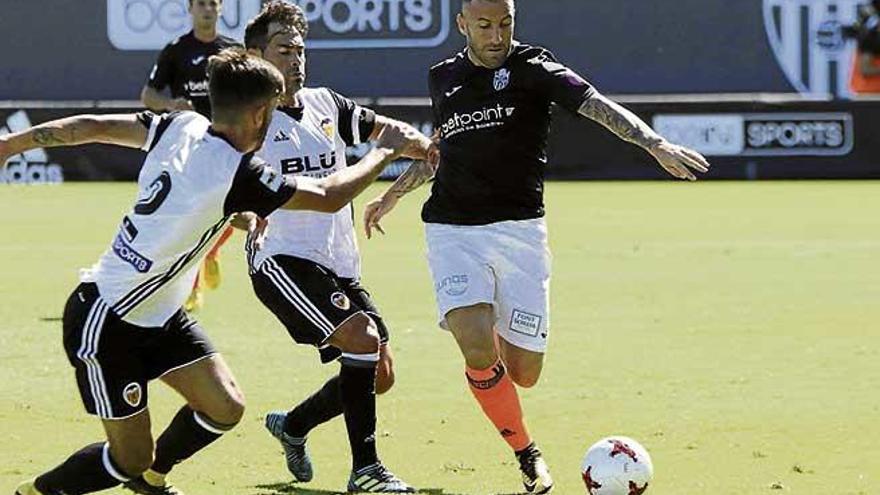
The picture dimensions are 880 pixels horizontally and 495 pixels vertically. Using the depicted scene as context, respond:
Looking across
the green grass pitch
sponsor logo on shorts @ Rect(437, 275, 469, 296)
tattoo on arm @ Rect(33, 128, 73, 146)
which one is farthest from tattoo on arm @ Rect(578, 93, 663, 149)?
Result: tattoo on arm @ Rect(33, 128, 73, 146)

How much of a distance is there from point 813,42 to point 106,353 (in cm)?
2874

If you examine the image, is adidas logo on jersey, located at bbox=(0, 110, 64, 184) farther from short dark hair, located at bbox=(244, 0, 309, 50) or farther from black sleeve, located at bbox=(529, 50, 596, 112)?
black sleeve, located at bbox=(529, 50, 596, 112)

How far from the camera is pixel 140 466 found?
276 inches

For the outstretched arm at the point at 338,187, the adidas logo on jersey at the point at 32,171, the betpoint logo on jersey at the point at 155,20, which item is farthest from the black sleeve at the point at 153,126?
the betpoint logo on jersey at the point at 155,20

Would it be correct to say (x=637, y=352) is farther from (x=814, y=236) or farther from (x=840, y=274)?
(x=814, y=236)

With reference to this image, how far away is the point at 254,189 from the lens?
6.70 meters

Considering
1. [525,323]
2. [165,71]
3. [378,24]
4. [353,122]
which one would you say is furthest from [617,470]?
[378,24]

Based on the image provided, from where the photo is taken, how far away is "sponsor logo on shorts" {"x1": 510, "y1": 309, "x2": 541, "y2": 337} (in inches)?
326

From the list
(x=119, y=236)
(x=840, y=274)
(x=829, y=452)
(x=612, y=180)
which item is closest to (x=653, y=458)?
(x=829, y=452)

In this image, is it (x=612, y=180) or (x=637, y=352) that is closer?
(x=637, y=352)

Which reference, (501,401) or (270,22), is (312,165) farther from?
(501,401)

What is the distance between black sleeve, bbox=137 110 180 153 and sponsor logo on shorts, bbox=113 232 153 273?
0.40 m

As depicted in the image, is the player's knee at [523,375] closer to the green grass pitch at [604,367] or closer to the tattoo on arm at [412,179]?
the green grass pitch at [604,367]

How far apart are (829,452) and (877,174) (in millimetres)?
20760
